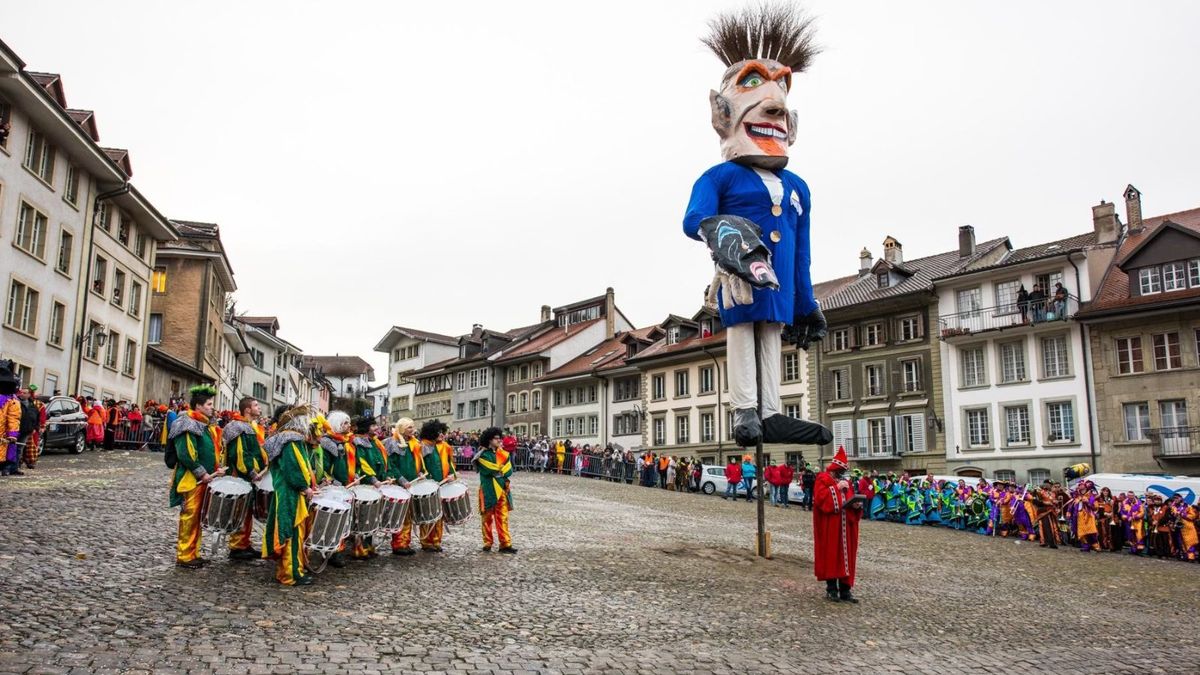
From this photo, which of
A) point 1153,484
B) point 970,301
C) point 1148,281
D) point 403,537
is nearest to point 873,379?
point 970,301

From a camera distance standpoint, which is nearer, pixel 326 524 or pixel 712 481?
pixel 326 524

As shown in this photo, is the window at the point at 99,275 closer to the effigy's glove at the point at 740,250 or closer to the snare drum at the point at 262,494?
the snare drum at the point at 262,494

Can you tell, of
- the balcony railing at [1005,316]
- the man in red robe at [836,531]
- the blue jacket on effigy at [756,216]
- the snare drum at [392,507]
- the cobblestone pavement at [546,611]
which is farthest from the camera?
the balcony railing at [1005,316]

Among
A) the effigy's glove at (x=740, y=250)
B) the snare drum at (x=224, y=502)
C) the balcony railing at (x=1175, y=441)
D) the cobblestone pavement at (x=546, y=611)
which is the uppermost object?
the effigy's glove at (x=740, y=250)

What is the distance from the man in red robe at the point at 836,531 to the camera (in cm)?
1130

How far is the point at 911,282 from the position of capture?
4719cm

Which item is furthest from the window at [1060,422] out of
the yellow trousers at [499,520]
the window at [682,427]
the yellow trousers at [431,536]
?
the yellow trousers at [431,536]

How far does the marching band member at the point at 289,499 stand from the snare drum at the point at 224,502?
0.72 m

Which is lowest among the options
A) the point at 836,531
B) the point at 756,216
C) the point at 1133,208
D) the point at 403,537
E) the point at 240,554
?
the point at 240,554

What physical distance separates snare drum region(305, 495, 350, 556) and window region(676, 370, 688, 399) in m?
45.6

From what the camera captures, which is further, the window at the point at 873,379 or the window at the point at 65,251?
the window at the point at 873,379

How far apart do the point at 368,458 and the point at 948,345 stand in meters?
36.6

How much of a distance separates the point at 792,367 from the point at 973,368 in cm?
→ 1006

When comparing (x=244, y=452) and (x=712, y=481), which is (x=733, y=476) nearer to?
(x=712, y=481)
